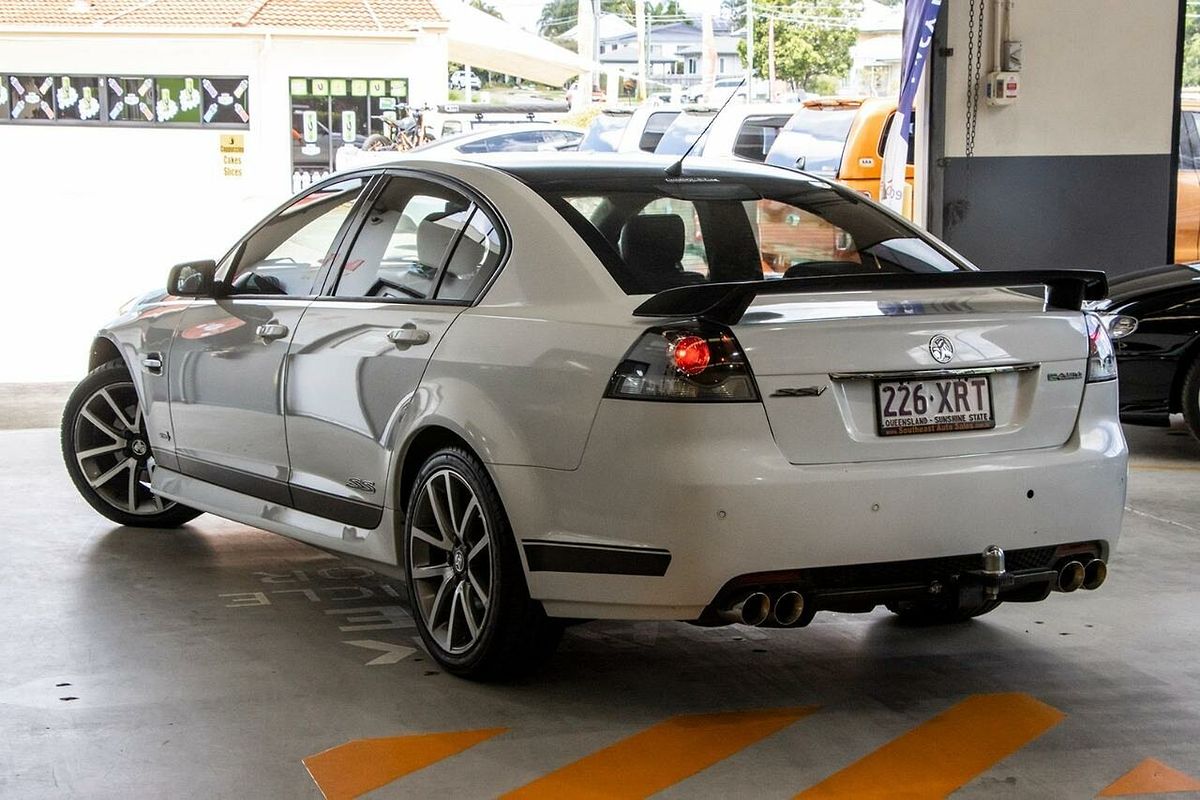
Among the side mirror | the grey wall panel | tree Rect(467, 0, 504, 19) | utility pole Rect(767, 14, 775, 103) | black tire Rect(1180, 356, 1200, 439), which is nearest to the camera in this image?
the side mirror

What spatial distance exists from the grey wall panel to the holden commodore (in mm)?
7359

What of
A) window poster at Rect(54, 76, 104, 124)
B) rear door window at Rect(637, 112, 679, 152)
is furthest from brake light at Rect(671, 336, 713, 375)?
window poster at Rect(54, 76, 104, 124)

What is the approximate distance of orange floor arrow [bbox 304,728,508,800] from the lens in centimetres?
391

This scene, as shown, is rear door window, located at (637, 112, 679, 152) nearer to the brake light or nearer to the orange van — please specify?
the orange van

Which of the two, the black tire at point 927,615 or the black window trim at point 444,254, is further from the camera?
the black tire at point 927,615

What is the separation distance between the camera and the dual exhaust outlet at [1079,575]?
441 cm

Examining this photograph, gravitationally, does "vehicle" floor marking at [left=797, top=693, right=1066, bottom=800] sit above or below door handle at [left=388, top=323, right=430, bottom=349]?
below

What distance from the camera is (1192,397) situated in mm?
8617

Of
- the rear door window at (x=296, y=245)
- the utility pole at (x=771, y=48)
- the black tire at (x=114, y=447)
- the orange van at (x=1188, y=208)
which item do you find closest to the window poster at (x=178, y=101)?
the utility pole at (x=771, y=48)

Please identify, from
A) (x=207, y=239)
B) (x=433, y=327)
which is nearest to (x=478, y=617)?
(x=433, y=327)

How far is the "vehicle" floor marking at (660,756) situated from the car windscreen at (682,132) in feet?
46.5

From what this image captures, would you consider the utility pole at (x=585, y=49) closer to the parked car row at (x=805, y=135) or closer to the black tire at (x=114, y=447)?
the parked car row at (x=805, y=135)

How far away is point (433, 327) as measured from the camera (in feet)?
15.7

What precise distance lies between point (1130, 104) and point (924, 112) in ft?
5.34
